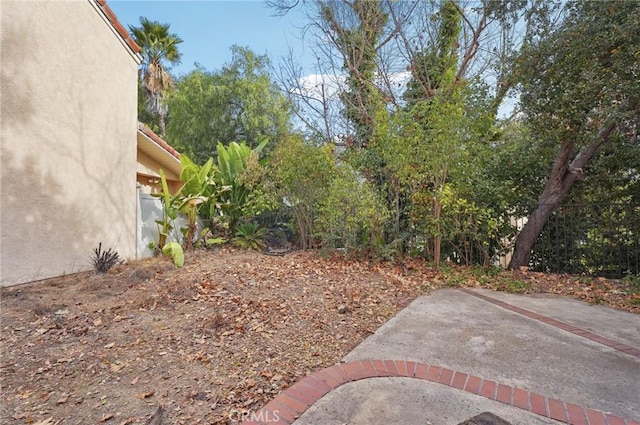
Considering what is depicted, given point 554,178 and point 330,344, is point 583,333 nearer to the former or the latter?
point 330,344

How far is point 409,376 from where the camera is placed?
274 cm

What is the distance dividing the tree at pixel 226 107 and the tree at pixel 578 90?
11180 mm

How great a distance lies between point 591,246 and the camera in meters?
6.66

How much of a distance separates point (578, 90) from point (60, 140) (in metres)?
8.48

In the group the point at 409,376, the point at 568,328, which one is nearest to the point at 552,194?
the point at 568,328

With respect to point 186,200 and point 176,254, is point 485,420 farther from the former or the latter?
point 186,200

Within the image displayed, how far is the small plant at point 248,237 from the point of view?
29.9ft

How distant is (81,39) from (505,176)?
341 inches

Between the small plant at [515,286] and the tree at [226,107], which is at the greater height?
the tree at [226,107]

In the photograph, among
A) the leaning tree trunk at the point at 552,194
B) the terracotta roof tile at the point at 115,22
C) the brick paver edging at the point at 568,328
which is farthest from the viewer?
the leaning tree trunk at the point at 552,194

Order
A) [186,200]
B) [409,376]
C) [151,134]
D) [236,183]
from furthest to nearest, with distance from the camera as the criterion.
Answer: [236,183]
[151,134]
[186,200]
[409,376]

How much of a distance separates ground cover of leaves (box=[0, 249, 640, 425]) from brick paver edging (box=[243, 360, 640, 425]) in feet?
0.51

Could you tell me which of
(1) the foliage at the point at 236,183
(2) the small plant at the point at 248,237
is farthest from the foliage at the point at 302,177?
(2) the small plant at the point at 248,237

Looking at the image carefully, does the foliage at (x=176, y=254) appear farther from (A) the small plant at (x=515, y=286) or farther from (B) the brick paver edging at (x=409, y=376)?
(A) the small plant at (x=515, y=286)
